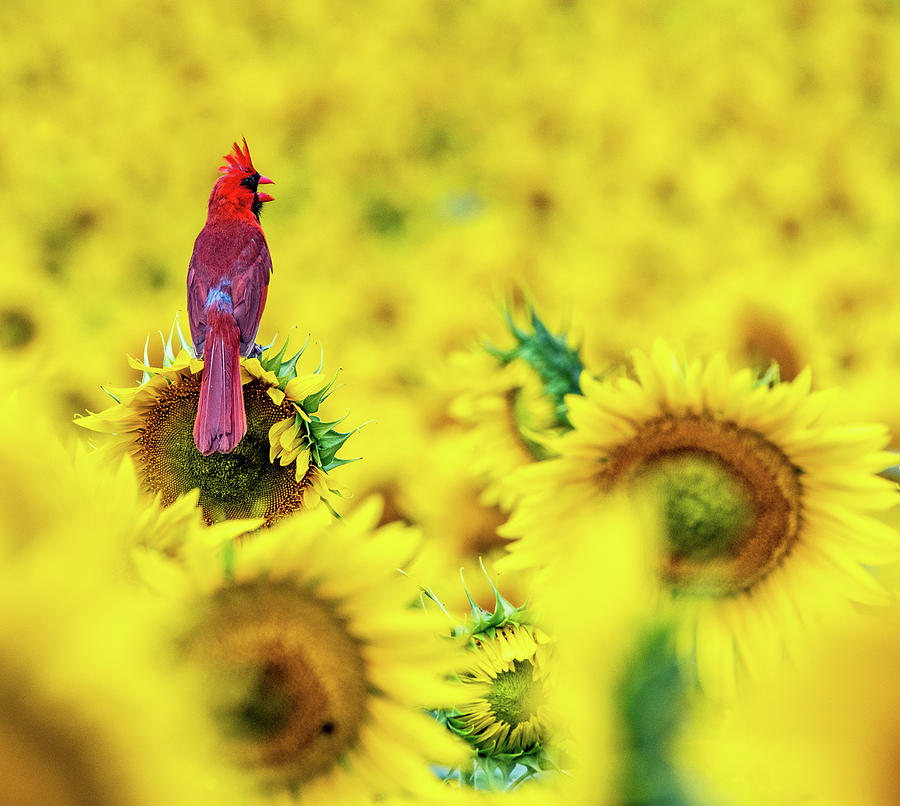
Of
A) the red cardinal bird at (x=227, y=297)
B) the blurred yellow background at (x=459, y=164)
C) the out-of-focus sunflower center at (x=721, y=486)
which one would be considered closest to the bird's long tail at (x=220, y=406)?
the red cardinal bird at (x=227, y=297)

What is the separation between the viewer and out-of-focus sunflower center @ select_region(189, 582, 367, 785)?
0.11m

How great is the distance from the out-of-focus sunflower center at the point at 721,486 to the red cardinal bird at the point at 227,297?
111 millimetres

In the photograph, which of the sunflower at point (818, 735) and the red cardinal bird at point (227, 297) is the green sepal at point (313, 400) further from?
the sunflower at point (818, 735)

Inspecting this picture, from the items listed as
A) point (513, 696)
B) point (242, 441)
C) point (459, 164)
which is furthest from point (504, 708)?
point (459, 164)

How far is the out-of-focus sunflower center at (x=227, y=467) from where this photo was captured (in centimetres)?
23

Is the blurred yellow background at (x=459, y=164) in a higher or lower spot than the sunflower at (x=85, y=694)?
higher

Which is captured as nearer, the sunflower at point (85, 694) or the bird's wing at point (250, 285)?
the sunflower at point (85, 694)

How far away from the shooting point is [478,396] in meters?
0.32

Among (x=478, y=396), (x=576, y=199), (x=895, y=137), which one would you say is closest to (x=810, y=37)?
(x=895, y=137)

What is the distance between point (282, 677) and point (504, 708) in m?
0.07

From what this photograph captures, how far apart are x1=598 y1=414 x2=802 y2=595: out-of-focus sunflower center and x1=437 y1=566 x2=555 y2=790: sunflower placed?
2.3 inches

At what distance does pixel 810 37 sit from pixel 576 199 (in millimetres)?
225

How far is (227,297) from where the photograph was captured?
0.28 meters

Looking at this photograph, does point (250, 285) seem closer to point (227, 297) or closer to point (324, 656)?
point (227, 297)
